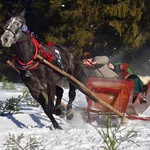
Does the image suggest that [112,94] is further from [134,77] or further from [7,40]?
[7,40]

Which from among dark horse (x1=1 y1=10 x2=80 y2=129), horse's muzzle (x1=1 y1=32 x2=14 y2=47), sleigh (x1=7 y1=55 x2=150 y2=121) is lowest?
sleigh (x1=7 y1=55 x2=150 y2=121)

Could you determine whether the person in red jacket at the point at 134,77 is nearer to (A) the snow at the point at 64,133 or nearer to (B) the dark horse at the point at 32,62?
(A) the snow at the point at 64,133

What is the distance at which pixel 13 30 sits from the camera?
7809mm

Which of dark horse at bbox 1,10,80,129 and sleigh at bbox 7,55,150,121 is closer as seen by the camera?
dark horse at bbox 1,10,80,129

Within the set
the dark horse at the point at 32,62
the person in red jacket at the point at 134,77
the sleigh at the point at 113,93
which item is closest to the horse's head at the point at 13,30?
the dark horse at the point at 32,62

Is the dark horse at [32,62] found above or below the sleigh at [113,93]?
above

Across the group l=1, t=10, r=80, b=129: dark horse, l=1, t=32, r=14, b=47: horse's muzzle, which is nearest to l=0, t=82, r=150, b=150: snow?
l=1, t=10, r=80, b=129: dark horse

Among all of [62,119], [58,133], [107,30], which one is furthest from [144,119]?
[107,30]

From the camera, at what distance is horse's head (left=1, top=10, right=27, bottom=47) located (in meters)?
7.62

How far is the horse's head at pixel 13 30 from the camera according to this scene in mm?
7620

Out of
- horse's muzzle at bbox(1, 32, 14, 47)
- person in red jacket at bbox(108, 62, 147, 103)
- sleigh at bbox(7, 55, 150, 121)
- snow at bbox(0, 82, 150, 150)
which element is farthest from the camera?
person in red jacket at bbox(108, 62, 147, 103)

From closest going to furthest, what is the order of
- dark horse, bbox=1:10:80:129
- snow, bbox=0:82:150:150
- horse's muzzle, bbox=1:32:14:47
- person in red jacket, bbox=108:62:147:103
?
snow, bbox=0:82:150:150 → horse's muzzle, bbox=1:32:14:47 → dark horse, bbox=1:10:80:129 → person in red jacket, bbox=108:62:147:103

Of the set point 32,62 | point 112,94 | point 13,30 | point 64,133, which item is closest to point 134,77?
point 112,94

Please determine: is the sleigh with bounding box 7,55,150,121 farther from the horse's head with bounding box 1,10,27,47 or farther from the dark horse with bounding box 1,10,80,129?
the horse's head with bounding box 1,10,27,47
